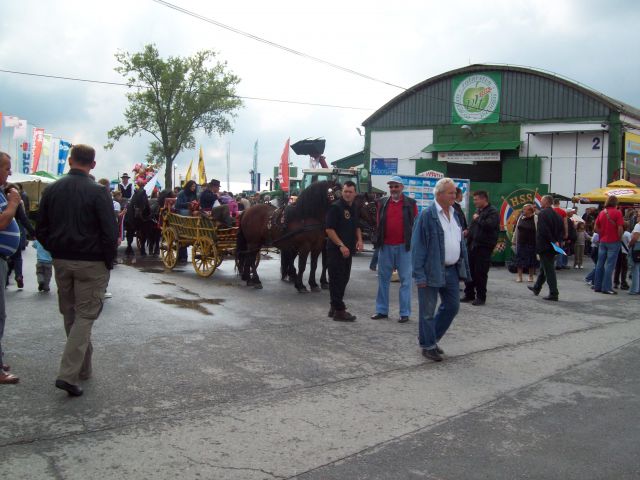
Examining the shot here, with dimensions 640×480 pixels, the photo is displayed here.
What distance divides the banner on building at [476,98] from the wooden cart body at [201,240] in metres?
23.1

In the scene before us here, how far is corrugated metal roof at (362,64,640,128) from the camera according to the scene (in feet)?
96.7

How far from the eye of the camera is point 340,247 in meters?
8.48

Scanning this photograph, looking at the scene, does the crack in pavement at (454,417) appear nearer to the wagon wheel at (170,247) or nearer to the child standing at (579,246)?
the wagon wheel at (170,247)

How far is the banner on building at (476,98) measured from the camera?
32.3m

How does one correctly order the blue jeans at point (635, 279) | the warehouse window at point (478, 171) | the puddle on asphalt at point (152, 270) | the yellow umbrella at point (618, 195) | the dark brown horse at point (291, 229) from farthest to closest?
the warehouse window at point (478, 171) → the yellow umbrella at point (618, 195) → the puddle on asphalt at point (152, 270) → the blue jeans at point (635, 279) → the dark brown horse at point (291, 229)

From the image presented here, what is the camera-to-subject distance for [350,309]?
9617 millimetres

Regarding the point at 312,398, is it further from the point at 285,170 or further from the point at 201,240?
the point at 285,170

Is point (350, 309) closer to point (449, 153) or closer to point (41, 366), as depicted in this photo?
point (41, 366)

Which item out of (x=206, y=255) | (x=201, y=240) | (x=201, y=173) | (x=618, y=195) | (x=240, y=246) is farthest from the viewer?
(x=201, y=173)

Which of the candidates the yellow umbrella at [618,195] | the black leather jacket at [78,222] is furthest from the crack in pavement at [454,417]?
the yellow umbrella at [618,195]

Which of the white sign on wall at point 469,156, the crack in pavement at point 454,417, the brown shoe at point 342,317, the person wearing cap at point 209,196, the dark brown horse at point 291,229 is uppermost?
the white sign on wall at point 469,156

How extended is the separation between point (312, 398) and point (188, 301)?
478 cm

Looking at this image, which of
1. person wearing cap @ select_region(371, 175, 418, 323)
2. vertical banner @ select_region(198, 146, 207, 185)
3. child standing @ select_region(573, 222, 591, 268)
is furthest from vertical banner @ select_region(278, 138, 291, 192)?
person wearing cap @ select_region(371, 175, 418, 323)

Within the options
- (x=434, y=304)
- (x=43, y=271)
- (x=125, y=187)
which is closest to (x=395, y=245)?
(x=434, y=304)
